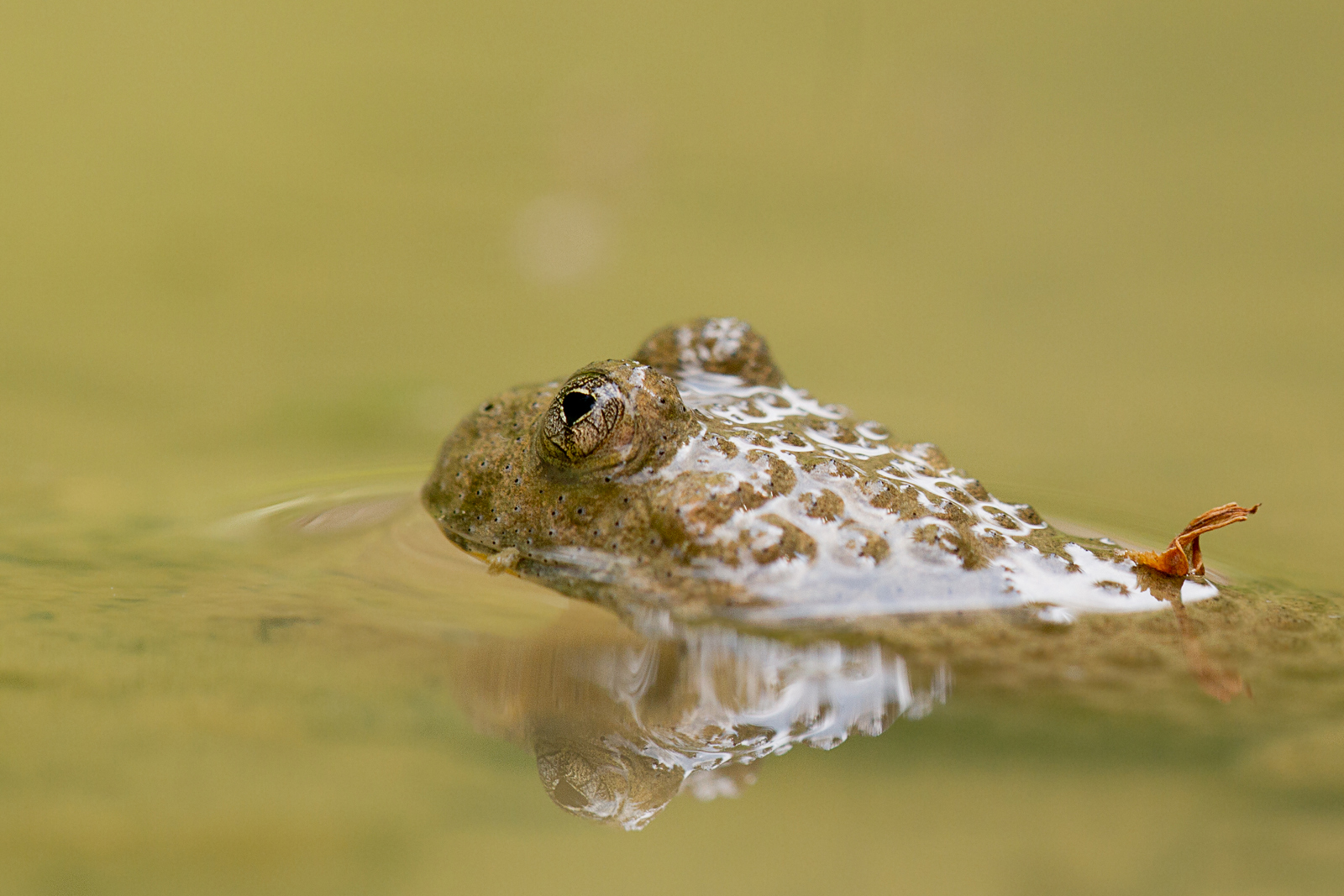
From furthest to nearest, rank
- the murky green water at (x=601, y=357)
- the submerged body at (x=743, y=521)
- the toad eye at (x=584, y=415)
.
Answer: the toad eye at (x=584, y=415)
the submerged body at (x=743, y=521)
the murky green water at (x=601, y=357)

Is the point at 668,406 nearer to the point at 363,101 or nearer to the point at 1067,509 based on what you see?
the point at 1067,509

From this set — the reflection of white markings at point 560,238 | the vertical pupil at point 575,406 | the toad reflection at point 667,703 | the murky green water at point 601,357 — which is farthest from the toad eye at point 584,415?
the reflection of white markings at point 560,238

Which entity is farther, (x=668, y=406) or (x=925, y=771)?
(x=668, y=406)

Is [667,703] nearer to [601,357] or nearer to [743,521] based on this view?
[743,521]

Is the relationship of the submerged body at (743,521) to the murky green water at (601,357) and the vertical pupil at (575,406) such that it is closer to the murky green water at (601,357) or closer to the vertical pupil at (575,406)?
the vertical pupil at (575,406)

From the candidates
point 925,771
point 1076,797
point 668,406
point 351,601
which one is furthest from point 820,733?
point 351,601

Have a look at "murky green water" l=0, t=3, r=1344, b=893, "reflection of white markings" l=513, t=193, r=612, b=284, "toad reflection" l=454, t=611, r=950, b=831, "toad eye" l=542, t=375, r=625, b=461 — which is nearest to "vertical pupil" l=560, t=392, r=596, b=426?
"toad eye" l=542, t=375, r=625, b=461

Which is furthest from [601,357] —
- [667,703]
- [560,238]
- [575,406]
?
[667,703]

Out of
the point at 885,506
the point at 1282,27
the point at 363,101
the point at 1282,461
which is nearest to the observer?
the point at 885,506
